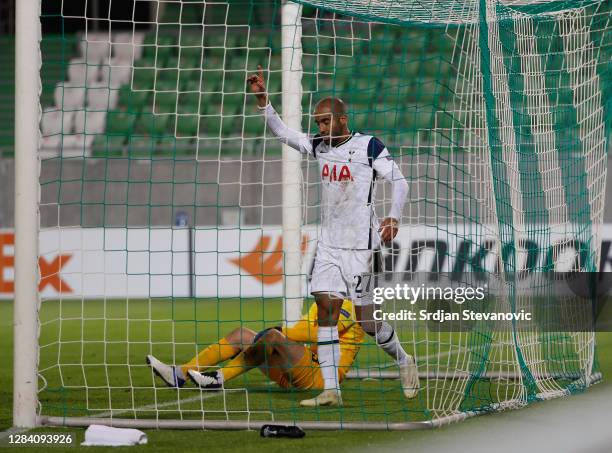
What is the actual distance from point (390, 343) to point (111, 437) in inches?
89.5

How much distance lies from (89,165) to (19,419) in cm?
1299

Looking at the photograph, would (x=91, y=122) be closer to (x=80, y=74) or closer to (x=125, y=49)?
(x=80, y=74)

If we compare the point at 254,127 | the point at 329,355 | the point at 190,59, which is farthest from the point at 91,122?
the point at 329,355

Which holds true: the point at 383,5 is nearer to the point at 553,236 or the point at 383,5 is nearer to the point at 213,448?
the point at 553,236

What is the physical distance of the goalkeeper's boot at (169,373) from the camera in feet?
22.9

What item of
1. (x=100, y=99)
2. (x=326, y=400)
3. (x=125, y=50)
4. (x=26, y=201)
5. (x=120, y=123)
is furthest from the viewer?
(x=125, y=50)

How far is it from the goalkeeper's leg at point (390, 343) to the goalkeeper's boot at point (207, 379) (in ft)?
3.07

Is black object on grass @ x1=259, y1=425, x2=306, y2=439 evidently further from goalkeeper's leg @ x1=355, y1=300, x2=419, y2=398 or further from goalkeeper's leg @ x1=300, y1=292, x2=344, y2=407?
goalkeeper's leg @ x1=355, y1=300, x2=419, y2=398

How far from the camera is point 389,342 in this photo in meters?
7.50

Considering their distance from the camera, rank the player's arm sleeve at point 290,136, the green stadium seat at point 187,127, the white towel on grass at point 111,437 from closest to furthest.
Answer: the white towel on grass at point 111,437 < the player's arm sleeve at point 290,136 < the green stadium seat at point 187,127

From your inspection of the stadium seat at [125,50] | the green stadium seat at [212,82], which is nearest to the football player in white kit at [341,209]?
the green stadium seat at [212,82]

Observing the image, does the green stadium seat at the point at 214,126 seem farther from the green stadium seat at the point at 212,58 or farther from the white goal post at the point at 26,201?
the white goal post at the point at 26,201

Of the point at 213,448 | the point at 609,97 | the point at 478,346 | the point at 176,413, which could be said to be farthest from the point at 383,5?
the point at 213,448

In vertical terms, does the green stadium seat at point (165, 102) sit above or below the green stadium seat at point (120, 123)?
above
